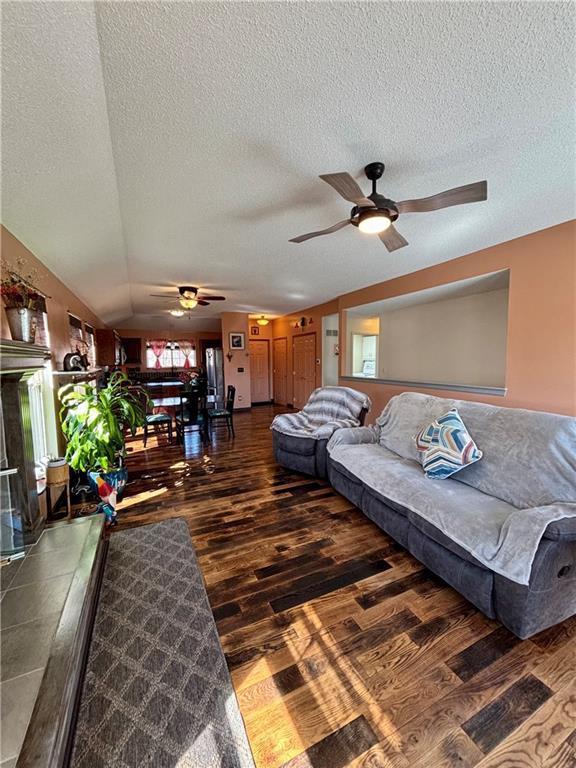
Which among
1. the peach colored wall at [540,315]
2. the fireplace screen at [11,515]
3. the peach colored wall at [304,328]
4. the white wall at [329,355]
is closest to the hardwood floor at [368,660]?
the fireplace screen at [11,515]

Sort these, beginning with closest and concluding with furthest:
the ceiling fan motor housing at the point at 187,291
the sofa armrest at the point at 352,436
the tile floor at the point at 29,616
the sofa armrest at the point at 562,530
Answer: the tile floor at the point at 29,616 < the sofa armrest at the point at 562,530 < the sofa armrest at the point at 352,436 < the ceiling fan motor housing at the point at 187,291

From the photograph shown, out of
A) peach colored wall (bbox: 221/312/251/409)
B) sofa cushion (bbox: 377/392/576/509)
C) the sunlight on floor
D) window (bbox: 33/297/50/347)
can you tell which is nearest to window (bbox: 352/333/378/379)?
peach colored wall (bbox: 221/312/251/409)

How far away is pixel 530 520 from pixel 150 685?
75.1 inches

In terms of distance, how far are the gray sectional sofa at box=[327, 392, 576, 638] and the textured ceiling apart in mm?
1755

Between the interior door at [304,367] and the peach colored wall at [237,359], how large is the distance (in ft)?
4.26


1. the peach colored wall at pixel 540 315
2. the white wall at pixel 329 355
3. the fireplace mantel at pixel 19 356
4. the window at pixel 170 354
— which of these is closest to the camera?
the fireplace mantel at pixel 19 356

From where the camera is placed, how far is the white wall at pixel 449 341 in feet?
13.8

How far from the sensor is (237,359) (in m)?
7.57

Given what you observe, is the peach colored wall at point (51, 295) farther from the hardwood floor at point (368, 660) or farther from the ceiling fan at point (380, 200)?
the ceiling fan at point (380, 200)

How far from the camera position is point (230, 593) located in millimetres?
1797

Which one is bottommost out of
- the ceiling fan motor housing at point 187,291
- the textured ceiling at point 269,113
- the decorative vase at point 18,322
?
the decorative vase at point 18,322

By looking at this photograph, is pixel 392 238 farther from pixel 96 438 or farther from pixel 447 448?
pixel 96 438

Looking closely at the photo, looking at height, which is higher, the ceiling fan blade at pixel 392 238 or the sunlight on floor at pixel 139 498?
the ceiling fan blade at pixel 392 238

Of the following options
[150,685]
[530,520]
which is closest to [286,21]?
[530,520]
